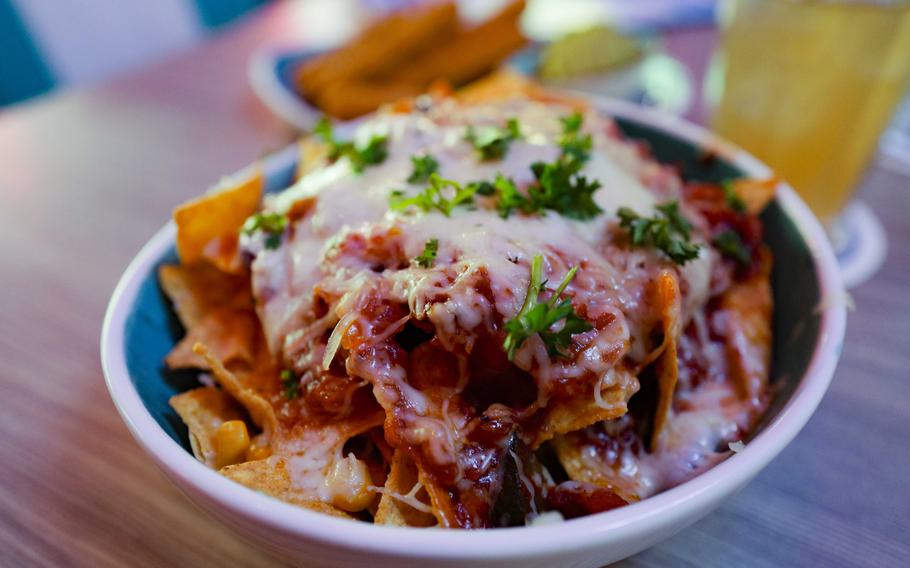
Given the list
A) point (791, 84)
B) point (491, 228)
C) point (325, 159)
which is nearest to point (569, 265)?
point (491, 228)

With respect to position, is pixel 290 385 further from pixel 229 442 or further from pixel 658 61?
pixel 658 61

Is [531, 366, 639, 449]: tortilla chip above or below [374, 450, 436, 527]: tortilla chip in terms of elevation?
above

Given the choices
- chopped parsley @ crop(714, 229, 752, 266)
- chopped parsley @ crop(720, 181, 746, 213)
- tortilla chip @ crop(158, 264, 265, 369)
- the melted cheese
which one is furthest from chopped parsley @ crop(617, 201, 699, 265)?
tortilla chip @ crop(158, 264, 265, 369)

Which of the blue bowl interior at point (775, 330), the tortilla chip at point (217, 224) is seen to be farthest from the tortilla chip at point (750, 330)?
the tortilla chip at point (217, 224)

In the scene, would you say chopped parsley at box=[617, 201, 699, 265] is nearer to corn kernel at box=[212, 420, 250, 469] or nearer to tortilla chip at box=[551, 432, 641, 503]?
tortilla chip at box=[551, 432, 641, 503]

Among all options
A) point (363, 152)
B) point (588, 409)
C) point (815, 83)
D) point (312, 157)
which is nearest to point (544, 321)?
point (588, 409)

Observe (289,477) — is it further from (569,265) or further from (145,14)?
(145,14)
